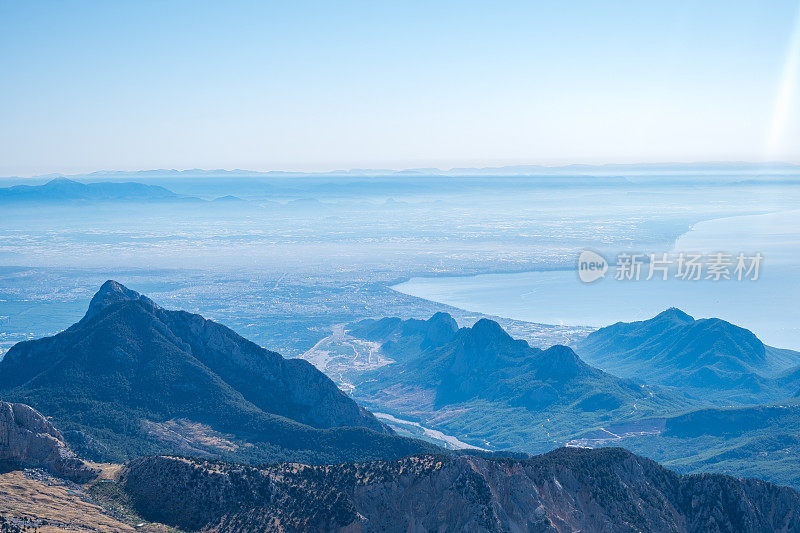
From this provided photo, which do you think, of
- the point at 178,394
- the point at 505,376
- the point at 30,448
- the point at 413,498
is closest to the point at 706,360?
the point at 505,376

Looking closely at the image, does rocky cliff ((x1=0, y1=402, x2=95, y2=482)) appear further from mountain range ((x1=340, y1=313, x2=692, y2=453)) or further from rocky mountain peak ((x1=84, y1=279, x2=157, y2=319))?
mountain range ((x1=340, y1=313, x2=692, y2=453))

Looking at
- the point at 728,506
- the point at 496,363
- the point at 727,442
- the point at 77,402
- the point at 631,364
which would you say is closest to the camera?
the point at 728,506

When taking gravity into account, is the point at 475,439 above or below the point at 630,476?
below

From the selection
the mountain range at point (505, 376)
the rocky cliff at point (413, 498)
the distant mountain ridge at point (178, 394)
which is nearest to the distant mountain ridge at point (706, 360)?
the mountain range at point (505, 376)

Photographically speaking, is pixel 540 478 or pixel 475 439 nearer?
pixel 540 478

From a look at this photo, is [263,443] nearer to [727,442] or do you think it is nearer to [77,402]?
[77,402]

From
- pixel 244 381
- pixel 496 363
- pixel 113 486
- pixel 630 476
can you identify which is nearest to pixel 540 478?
pixel 630 476
